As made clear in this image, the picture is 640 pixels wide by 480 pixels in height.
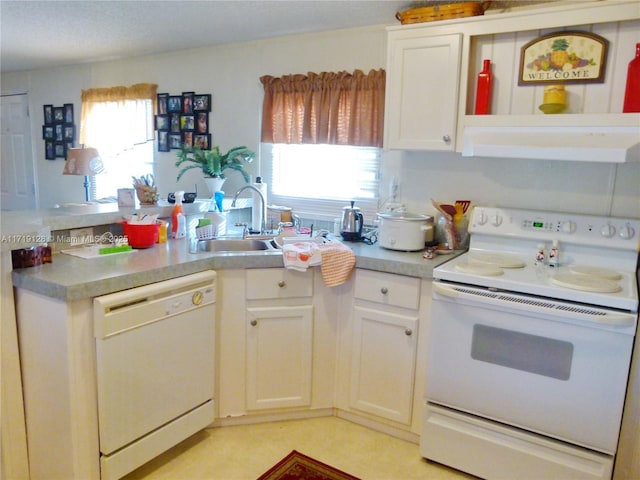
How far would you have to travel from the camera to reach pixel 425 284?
2.21 metres

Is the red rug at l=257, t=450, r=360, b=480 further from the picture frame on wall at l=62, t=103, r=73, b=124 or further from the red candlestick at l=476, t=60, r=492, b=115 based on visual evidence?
the picture frame on wall at l=62, t=103, r=73, b=124

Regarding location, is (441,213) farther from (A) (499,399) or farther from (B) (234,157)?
→ (B) (234,157)

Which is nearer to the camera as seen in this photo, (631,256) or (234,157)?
(631,256)

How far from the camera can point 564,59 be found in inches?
84.6

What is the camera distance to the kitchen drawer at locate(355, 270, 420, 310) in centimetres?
223

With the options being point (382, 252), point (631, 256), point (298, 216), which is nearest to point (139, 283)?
point (382, 252)

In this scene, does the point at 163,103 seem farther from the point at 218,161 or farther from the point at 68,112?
the point at 68,112

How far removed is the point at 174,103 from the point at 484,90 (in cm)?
260

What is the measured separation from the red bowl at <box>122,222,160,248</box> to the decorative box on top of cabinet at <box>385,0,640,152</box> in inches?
51.3

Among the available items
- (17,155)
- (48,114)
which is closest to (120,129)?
(48,114)

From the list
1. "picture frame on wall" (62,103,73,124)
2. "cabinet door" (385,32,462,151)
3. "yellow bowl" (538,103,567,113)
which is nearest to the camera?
"yellow bowl" (538,103,567,113)

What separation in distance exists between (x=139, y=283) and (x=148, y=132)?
272 cm

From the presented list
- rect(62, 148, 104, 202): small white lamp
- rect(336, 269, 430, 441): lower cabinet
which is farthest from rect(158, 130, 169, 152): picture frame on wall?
rect(336, 269, 430, 441): lower cabinet

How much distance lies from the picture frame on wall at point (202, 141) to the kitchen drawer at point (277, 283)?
72.4 inches
